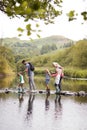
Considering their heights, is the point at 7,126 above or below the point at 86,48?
above

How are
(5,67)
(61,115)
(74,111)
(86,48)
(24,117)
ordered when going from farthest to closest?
(86,48) → (5,67) → (74,111) → (61,115) → (24,117)

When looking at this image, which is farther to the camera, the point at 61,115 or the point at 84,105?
the point at 84,105

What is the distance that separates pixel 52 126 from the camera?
13398 mm

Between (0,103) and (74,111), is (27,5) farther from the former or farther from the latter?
(0,103)

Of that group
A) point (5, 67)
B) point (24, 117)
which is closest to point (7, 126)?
point (24, 117)

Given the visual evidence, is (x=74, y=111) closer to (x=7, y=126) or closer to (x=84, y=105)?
(x=84, y=105)

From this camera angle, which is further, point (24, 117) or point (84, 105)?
point (84, 105)

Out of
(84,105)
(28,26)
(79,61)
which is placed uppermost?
(28,26)

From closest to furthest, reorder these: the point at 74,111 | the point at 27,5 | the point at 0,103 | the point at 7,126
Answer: the point at 27,5
the point at 7,126
the point at 74,111
the point at 0,103

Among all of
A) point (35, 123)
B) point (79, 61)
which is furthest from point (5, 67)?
point (35, 123)

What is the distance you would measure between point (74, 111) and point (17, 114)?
280 cm

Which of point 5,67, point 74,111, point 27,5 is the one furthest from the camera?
point 5,67

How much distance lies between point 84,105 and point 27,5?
1583 centimetres

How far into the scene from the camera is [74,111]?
18.0m
